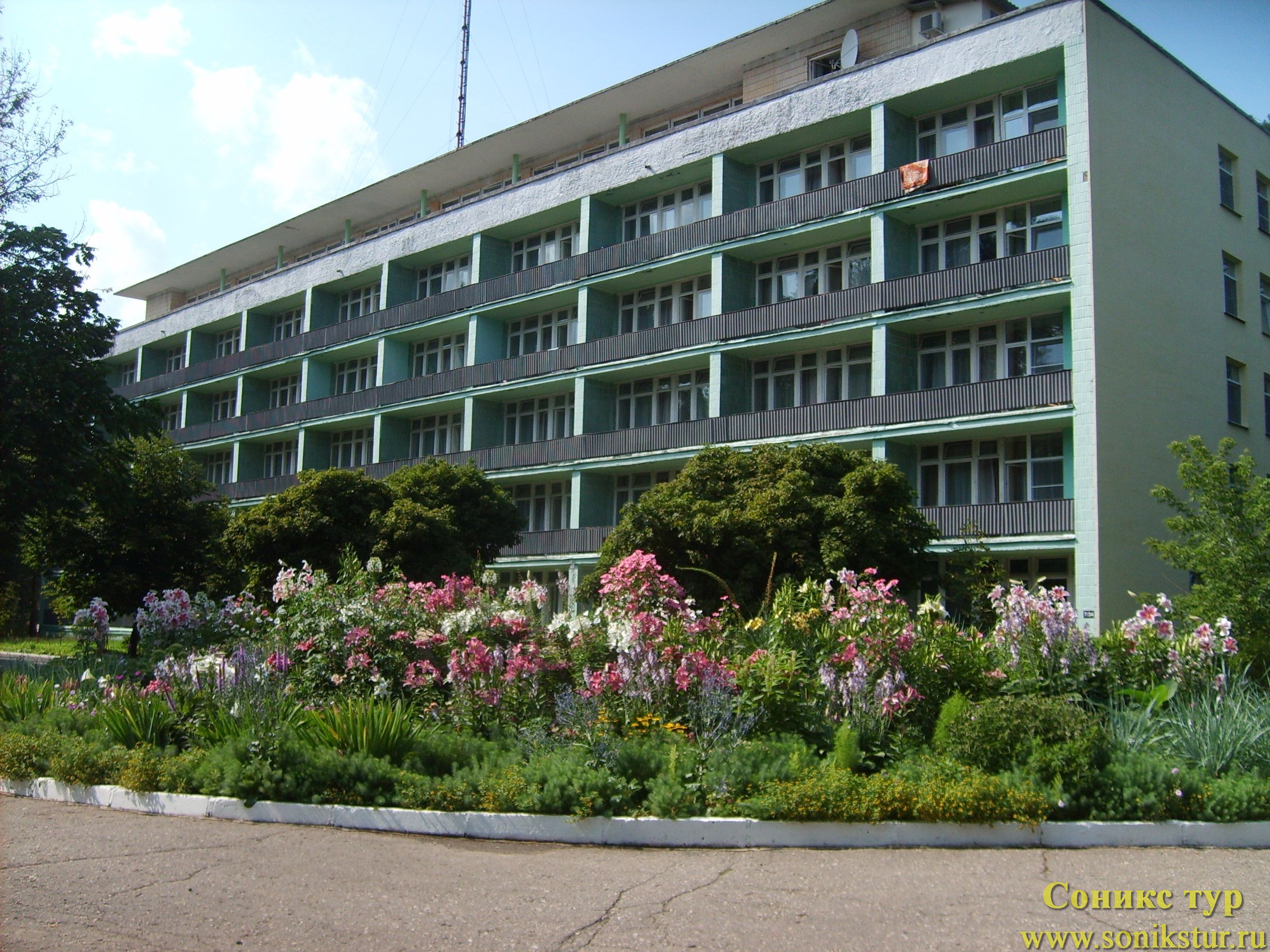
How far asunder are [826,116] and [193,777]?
87.6 feet

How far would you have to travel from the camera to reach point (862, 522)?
22750mm

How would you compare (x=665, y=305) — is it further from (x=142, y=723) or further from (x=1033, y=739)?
(x=1033, y=739)

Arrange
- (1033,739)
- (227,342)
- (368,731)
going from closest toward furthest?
1. (1033,739)
2. (368,731)
3. (227,342)

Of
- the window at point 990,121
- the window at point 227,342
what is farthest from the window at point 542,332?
the window at point 227,342

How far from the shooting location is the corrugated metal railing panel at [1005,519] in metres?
26.0

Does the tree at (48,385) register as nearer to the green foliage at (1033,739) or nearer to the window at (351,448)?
the window at (351,448)

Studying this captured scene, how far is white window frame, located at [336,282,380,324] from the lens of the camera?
48.5m

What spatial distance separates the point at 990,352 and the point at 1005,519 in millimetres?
4673

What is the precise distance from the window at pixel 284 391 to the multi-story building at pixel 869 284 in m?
5.56

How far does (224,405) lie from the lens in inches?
2237

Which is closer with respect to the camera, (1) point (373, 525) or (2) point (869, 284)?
(2) point (869, 284)

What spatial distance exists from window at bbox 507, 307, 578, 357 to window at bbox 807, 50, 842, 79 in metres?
10.9

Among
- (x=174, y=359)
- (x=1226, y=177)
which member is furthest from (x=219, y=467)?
(x=1226, y=177)

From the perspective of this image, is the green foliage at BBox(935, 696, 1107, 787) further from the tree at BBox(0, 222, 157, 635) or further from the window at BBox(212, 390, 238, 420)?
the window at BBox(212, 390, 238, 420)
